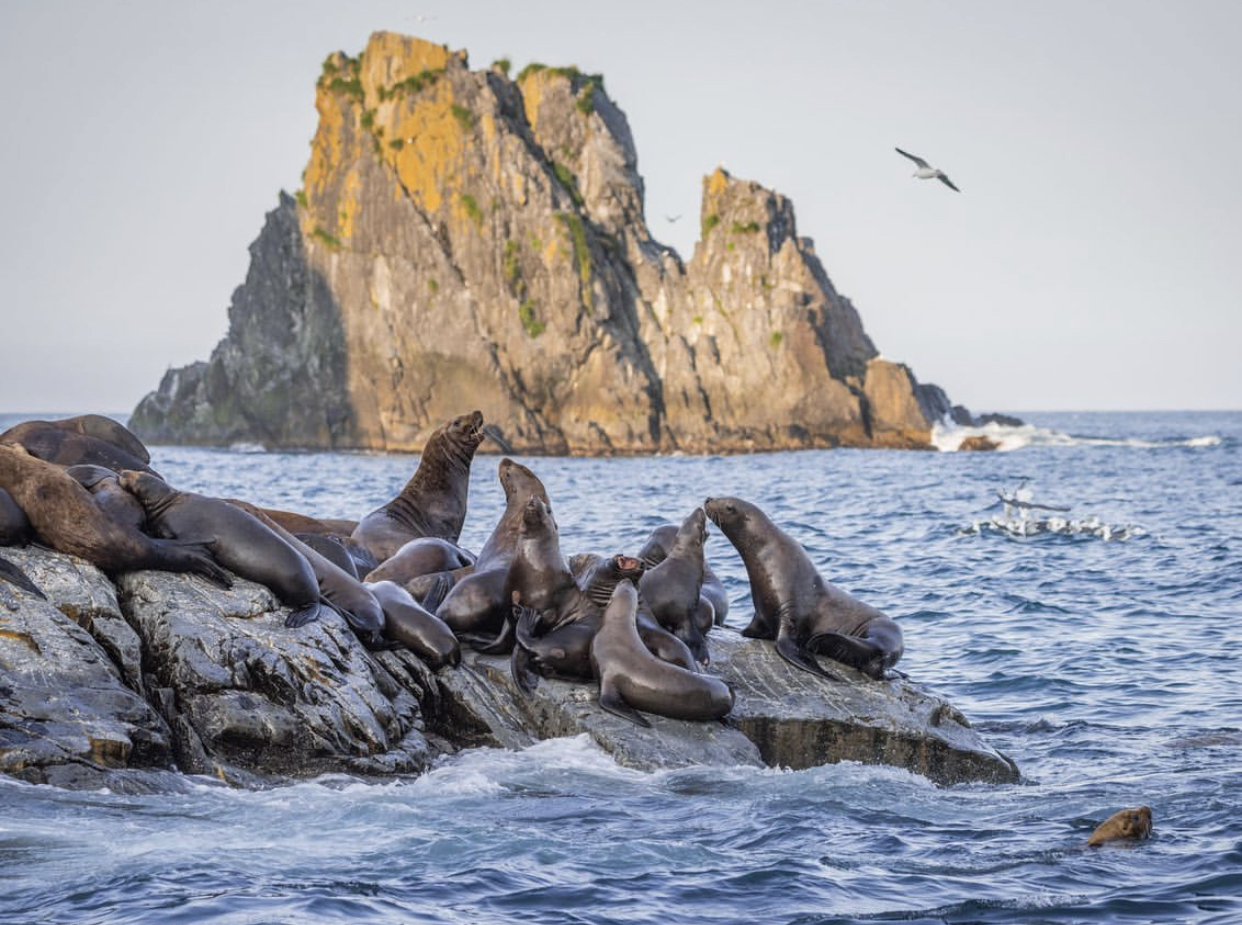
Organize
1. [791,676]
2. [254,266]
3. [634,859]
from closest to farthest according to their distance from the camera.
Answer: [634,859] < [791,676] < [254,266]

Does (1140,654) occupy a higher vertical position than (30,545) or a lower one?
lower

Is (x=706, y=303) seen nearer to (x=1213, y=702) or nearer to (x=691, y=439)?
(x=691, y=439)

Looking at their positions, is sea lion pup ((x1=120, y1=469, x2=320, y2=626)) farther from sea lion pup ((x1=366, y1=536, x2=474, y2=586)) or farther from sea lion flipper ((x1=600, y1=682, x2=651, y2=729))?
sea lion flipper ((x1=600, y1=682, x2=651, y2=729))

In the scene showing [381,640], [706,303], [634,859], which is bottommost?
[634,859]

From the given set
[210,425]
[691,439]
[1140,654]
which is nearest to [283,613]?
[1140,654]

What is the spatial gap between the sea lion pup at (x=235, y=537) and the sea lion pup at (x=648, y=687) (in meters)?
1.90

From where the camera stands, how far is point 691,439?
8538cm

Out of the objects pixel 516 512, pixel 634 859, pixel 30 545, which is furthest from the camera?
pixel 516 512

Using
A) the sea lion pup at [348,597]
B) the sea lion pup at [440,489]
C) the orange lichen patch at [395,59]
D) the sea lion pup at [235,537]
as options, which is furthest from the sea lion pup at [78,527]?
the orange lichen patch at [395,59]

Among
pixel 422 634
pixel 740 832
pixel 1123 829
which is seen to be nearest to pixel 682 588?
pixel 422 634

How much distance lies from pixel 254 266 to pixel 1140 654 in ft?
317

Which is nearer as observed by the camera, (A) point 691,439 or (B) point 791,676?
(B) point 791,676

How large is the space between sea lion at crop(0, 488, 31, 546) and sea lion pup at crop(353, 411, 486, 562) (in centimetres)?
437

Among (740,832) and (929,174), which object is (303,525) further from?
(929,174)
